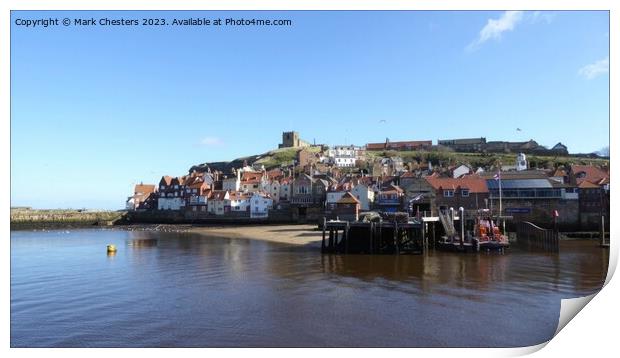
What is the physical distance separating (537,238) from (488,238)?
5344 mm

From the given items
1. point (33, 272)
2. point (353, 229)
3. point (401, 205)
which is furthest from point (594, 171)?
point (33, 272)

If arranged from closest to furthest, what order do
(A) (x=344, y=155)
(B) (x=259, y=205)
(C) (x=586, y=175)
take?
(C) (x=586, y=175)
(B) (x=259, y=205)
(A) (x=344, y=155)

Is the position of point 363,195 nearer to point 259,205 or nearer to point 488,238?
point 259,205

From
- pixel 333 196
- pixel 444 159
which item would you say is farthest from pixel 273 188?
pixel 444 159

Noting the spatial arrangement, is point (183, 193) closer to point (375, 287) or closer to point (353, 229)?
point (353, 229)

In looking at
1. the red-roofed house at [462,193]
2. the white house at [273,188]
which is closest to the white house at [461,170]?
the red-roofed house at [462,193]

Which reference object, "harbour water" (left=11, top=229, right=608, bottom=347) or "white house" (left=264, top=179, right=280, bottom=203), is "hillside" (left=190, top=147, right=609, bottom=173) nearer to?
"white house" (left=264, top=179, right=280, bottom=203)

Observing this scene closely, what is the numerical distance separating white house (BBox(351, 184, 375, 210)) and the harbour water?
3161cm

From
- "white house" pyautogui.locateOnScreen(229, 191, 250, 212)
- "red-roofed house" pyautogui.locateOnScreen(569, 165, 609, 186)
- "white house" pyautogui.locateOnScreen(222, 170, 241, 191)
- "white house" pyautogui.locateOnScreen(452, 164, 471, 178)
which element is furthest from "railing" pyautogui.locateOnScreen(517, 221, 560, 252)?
"white house" pyautogui.locateOnScreen(222, 170, 241, 191)

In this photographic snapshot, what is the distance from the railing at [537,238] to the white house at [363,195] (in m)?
23.7

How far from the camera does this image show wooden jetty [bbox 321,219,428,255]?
29.4 metres

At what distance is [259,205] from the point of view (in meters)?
70.0

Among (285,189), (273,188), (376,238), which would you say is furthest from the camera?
(273,188)

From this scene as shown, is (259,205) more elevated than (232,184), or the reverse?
(232,184)
